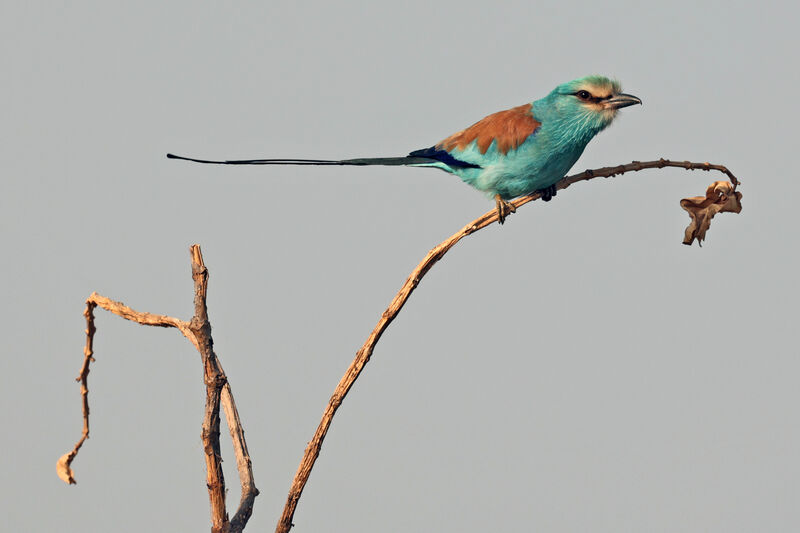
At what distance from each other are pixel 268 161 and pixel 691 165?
129cm

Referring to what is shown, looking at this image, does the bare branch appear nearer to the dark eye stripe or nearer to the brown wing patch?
the brown wing patch

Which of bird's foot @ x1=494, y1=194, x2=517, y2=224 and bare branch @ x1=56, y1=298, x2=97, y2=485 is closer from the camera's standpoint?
bare branch @ x1=56, y1=298, x2=97, y2=485

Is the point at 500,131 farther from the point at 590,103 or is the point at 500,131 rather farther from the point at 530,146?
the point at 590,103

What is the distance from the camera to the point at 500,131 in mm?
2785

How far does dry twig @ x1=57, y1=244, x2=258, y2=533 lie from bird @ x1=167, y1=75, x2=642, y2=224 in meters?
0.54

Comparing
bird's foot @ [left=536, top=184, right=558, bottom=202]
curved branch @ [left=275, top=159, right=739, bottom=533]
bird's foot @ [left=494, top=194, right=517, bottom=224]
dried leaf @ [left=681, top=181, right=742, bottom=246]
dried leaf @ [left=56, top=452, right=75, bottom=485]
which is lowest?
dried leaf @ [left=56, top=452, right=75, bottom=485]

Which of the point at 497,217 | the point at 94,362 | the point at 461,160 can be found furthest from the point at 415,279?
the point at 94,362

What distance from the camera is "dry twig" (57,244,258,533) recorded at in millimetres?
2357

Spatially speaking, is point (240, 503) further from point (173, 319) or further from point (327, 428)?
point (173, 319)

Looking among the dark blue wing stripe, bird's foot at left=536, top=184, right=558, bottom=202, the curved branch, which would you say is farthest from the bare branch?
bird's foot at left=536, top=184, right=558, bottom=202

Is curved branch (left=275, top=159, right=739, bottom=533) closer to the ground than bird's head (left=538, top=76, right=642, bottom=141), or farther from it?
closer to the ground

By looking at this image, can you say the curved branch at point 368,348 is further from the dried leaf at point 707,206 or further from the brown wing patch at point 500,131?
the brown wing patch at point 500,131

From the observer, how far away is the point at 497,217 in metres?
2.57

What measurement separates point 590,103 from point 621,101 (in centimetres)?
10
